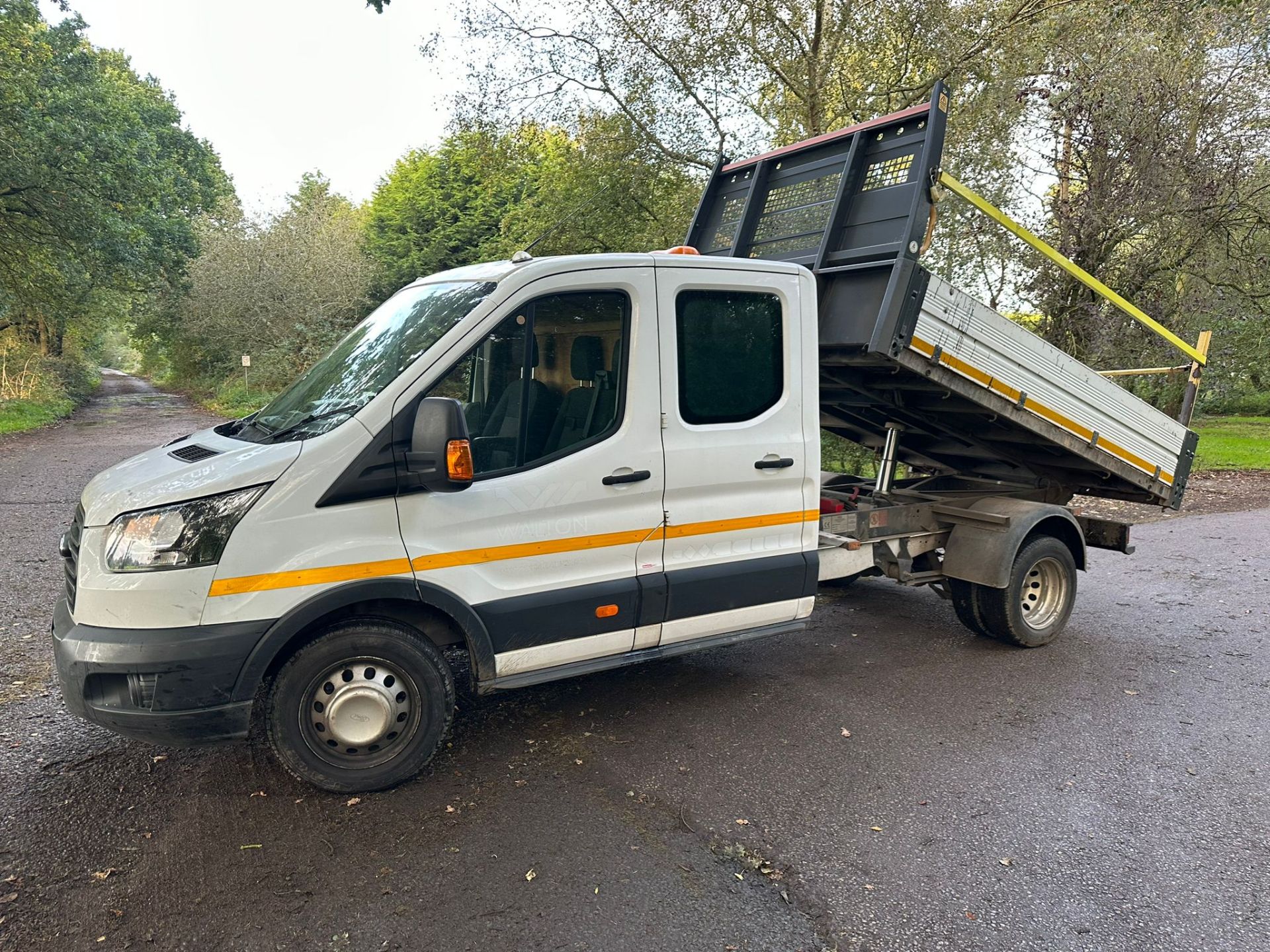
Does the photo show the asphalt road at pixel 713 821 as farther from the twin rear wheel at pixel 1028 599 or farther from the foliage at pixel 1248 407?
the foliage at pixel 1248 407

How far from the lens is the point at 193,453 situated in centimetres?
373

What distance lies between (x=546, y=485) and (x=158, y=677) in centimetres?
169

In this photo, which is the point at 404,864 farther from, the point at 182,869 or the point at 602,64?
the point at 602,64

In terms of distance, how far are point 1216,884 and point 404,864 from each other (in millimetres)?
3018

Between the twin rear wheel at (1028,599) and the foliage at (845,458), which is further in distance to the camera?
the foliage at (845,458)

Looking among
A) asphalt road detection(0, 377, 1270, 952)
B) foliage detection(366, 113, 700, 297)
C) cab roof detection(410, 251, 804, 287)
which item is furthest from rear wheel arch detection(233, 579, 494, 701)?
foliage detection(366, 113, 700, 297)

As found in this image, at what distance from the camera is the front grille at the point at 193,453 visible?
3609mm

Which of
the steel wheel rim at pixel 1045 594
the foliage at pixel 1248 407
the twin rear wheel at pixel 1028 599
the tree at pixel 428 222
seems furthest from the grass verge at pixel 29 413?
the foliage at pixel 1248 407

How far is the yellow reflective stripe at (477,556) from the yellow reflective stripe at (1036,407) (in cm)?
116

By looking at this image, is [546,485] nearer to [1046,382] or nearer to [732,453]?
[732,453]

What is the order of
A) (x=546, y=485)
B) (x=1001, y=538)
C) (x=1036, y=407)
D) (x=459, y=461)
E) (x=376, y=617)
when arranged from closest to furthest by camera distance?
(x=459, y=461)
(x=376, y=617)
(x=546, y=485)
(x=1036, y=407)
(x=1001, y=538)

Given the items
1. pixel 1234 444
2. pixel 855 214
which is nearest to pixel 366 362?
pixel 855 214

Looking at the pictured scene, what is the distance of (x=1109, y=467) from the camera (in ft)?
18.3

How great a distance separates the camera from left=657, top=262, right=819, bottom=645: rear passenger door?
13.8 ft
